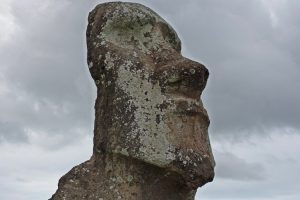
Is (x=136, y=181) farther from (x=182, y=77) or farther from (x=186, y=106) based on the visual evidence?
(x=182, y=77)

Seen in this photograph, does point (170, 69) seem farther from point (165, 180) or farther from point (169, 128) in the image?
point (165, 180)

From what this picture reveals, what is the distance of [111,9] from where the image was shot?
825cm

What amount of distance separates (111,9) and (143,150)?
1.83 m

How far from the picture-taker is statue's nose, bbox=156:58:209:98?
25.3 ft

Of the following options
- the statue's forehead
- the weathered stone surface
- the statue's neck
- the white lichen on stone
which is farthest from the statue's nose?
the statue's neck

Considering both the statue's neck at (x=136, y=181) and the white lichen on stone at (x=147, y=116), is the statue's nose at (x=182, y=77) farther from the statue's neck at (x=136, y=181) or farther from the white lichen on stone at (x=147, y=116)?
the statue's neck at (x=136, y=181)

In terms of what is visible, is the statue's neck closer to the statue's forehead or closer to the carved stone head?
the carved stone head

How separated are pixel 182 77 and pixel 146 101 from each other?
481 mm

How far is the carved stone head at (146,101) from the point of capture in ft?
24.6

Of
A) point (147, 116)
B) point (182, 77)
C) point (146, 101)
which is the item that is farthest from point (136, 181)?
point (182, 77)

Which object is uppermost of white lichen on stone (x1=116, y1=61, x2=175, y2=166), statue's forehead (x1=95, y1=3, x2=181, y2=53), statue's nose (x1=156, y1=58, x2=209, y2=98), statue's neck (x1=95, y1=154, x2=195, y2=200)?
statue's forehead (x1=95, y1=3, x2=181, y2=53)

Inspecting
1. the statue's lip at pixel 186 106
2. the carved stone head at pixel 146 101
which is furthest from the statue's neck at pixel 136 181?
the statue's lip at pixel 186 106

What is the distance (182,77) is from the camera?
773cm

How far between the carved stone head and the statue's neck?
12 cm
